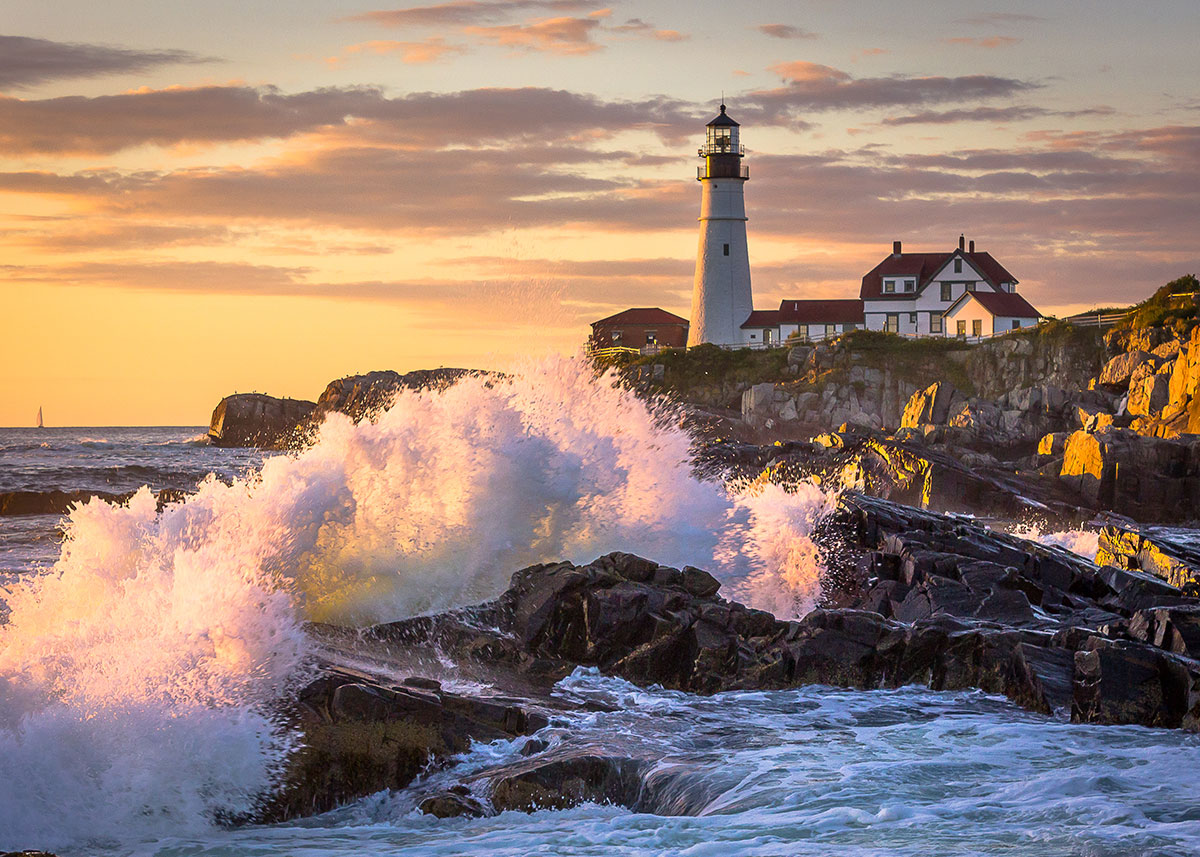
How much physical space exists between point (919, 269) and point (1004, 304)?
16.7 ft

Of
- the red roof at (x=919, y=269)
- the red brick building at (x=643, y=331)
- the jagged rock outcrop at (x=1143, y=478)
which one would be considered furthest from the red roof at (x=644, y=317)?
the jagged rock outcrop at (x=1143, y=478)

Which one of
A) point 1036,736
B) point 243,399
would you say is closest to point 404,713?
point 1036,736

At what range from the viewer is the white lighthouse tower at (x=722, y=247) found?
5169 cm

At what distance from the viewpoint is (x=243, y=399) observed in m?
70.1

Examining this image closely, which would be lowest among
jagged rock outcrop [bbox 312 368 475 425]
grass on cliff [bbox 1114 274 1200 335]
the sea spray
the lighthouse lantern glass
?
the sea spray

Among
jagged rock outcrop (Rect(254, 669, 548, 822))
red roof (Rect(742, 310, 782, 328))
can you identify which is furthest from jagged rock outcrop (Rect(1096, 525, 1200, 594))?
red roof (Rect(742, 310, 782, 328))

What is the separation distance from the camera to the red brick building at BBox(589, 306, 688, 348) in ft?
208

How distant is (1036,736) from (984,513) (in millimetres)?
18612

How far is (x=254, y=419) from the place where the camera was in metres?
68.9

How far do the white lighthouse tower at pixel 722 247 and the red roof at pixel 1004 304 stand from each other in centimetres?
1055

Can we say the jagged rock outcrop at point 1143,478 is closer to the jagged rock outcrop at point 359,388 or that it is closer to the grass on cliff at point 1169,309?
the grass on cliff at point 1169,309

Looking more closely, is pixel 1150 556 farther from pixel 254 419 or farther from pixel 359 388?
pixel 254 419

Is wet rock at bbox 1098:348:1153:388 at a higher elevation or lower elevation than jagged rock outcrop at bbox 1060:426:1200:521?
higher

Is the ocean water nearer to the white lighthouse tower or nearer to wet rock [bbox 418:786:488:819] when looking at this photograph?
wet rock [bbox 418:786:488:819]
